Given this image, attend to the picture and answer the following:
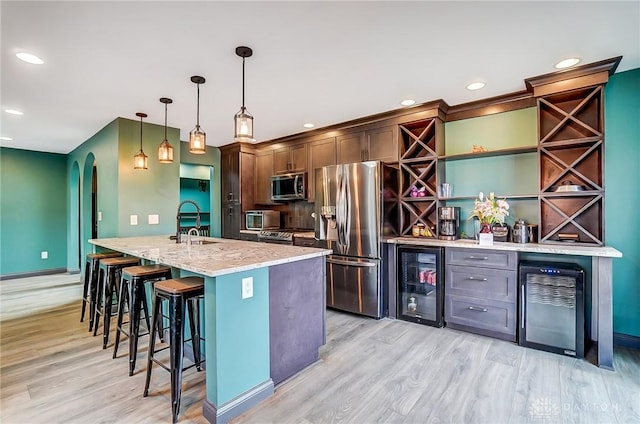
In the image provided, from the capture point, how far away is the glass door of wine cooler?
3.30m

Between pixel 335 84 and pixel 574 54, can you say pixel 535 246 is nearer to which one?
pixel 574 54

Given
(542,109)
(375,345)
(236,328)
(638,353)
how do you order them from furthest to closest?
(542,109) → (375,345) → (638,353) → (236,328)

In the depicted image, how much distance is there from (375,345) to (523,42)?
2743mm

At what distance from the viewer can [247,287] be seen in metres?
1.96

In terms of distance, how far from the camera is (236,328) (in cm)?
189

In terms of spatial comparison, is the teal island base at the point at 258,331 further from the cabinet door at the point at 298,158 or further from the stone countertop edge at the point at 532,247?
the cabinet door at the point at 298,158

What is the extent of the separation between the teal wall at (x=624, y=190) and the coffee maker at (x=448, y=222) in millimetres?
1302

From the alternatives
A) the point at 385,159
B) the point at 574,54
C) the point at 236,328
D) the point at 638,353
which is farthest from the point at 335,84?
the point at 638,353

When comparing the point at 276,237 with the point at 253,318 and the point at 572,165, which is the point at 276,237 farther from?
the point at 572,165

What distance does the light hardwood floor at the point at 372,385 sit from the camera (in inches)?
73.9

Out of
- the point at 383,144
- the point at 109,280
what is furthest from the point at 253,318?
the point at 383,144

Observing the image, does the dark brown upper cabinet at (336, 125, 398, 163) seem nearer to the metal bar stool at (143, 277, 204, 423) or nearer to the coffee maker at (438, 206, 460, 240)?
the coffee maker at (438, 206, 460, 240)

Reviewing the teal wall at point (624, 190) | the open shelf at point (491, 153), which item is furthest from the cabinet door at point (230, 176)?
the teal wall at point (624, 190)

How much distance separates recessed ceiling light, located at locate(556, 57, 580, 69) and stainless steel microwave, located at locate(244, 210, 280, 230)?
4064 mm
